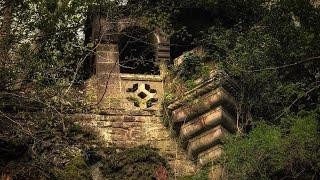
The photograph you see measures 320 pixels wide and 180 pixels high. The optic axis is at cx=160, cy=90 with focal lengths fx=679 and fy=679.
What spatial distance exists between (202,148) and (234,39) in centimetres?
226

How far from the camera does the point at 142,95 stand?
11.0 meters

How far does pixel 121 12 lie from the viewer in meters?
11.6

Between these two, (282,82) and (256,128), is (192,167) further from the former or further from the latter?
(282,82)

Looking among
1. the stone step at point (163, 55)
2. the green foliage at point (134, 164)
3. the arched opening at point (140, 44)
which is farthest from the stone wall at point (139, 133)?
the stone step at point (163, 55)

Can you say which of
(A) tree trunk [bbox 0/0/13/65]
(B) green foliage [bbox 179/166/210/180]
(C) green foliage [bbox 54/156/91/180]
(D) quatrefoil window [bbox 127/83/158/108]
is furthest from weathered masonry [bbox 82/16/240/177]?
(A) tree trunk [bbox 0/0/13/65]

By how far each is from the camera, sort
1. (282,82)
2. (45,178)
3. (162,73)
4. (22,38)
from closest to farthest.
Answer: (45,178)
(22,38)
(282,82)
(162,73)

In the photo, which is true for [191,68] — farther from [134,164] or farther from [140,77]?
[134,164]

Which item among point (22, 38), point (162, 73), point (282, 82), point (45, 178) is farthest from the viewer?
point (162, 73)

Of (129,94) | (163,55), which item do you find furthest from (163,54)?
(129,94)

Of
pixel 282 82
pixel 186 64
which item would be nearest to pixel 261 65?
pixel 282 82

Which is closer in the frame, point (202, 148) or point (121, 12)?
point (202, 148)

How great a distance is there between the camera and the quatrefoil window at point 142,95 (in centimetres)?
1082

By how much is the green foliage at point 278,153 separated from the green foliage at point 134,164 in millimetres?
1043

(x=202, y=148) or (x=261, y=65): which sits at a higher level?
(x=261, y=65)
